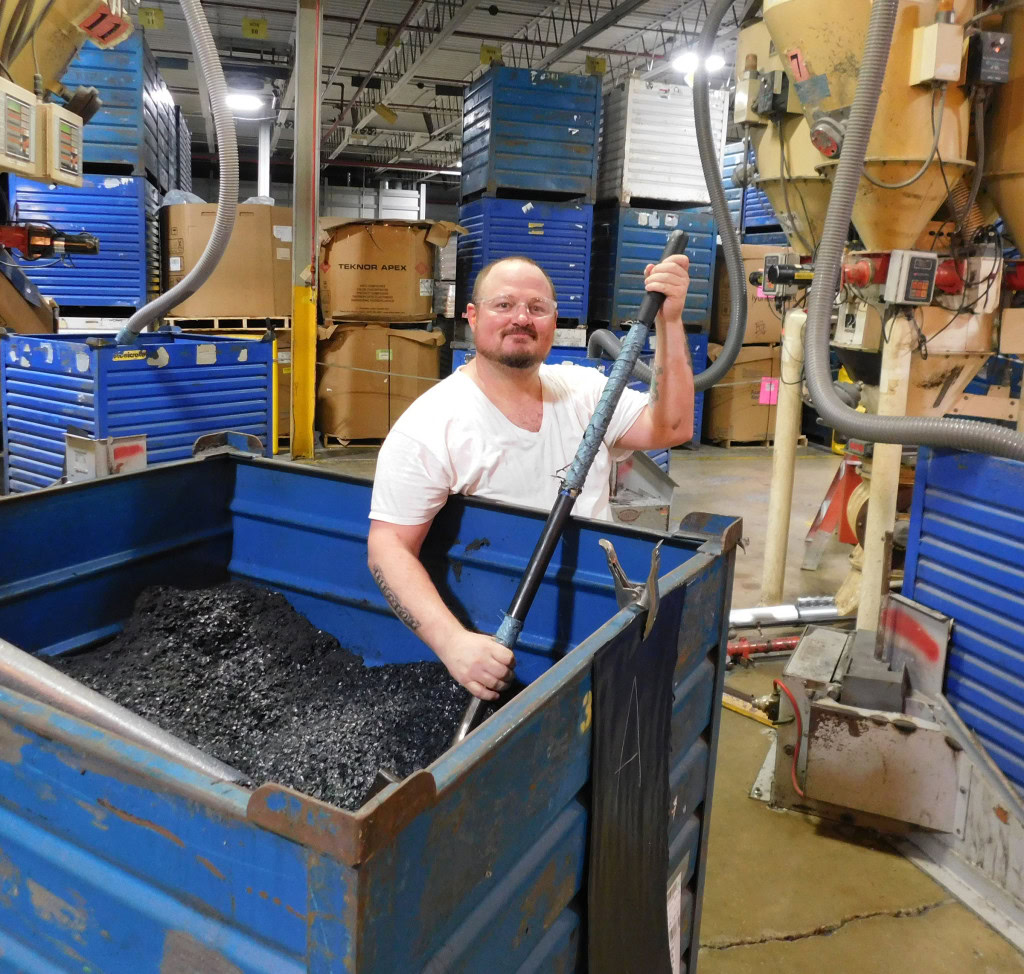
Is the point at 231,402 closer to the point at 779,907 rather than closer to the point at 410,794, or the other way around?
the point at 779,907

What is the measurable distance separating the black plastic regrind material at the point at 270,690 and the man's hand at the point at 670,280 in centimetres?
89

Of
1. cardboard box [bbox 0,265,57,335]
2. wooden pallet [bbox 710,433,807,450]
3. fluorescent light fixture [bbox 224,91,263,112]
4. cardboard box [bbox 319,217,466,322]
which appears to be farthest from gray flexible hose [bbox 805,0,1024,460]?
fluorescent light fixture [bbox 224,91,263,112]

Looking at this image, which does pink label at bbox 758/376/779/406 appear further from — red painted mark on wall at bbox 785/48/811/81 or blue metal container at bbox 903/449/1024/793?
blue metal container at bbox 903/449/1024/793

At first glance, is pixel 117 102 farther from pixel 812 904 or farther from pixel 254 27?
pixel 812 904

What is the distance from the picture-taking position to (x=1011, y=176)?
9.45ft

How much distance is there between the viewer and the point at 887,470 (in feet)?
10.1

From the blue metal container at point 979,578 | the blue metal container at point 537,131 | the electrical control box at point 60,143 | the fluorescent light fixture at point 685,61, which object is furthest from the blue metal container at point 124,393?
the fluorescent light fixture at point 685,61

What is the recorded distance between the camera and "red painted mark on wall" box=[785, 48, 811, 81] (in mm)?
3131

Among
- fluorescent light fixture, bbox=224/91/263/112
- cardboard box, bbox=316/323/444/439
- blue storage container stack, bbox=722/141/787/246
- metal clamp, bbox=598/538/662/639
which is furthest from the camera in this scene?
fluorescent light fixture, bbox=224/91/263/112

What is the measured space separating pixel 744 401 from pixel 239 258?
4.59 metres

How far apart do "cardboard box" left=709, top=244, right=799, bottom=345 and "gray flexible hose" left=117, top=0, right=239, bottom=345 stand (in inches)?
191

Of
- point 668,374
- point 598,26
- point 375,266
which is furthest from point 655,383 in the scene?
point 598,26

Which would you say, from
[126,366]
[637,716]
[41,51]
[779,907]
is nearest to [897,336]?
[779,907]

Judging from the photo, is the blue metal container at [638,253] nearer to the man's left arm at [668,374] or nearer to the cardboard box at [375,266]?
the cardboard box at [375,266]
